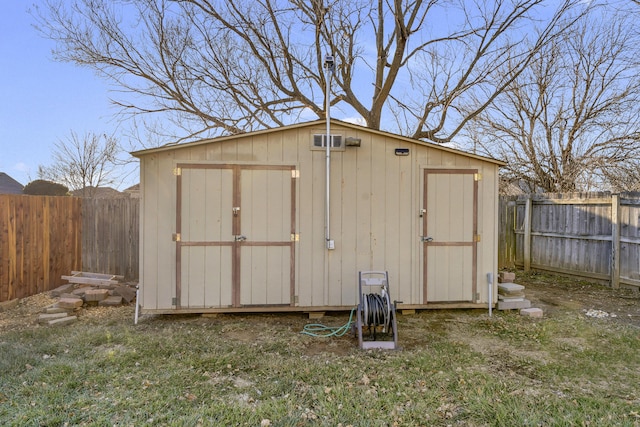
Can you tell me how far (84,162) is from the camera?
1302cm

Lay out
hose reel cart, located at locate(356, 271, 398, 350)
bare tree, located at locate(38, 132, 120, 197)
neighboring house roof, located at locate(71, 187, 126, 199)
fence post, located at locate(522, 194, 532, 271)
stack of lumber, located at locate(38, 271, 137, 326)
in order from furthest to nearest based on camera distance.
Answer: neighboring house roof, located at locate(71, 187, 126, 199), bare tree, located at locate(38, 132, 120, 197), fence post, located at locate(522, 194, 532, 271), stack of lumber, located at locate(38, 271, 137, 326), hose reel cart, located at locate(356, 271, 398, 350)

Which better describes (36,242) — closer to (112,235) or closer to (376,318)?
(112,235)

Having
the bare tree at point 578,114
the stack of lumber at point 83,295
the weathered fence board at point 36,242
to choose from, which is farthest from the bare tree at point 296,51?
the stack of lumber at point 83,295

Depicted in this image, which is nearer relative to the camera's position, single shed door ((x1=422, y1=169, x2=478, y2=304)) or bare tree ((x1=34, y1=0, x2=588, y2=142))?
single shed door ((x1=422, y1=169, x2=478, y2=304))

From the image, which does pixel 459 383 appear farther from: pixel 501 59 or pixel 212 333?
pixel 501 59

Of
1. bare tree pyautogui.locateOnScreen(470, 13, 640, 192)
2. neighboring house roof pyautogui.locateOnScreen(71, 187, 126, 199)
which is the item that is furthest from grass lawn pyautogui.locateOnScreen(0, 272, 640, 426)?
neighboring house roof pyautogui.locateOnScreen(71, 187, 126, 199)

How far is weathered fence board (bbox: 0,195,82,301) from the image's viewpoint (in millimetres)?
5242

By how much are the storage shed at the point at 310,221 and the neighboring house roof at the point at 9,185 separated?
13416 mm

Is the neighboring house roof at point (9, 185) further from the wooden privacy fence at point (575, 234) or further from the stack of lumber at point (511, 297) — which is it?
the wooden privacy fence at point (575, 234)

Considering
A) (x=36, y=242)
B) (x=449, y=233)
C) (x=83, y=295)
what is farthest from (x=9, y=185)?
(x=449, y=233)

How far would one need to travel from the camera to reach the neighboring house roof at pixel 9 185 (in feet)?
45.9

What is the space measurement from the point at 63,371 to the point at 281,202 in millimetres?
2750

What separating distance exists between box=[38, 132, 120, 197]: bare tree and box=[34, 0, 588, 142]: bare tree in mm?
4601

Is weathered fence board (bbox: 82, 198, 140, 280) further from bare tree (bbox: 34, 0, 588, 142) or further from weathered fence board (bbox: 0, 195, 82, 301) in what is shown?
bare tree (bbox: 34, 0, 588, 142)
